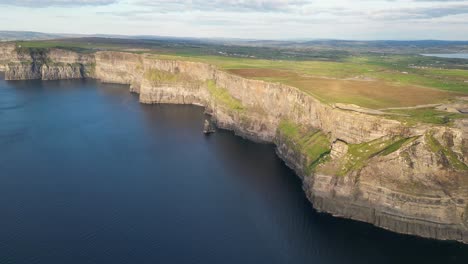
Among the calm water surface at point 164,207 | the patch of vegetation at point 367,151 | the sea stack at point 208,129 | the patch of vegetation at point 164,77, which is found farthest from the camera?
the patch of vegetation at point 164,77

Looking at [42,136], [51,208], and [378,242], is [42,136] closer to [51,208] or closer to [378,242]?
[51,208]

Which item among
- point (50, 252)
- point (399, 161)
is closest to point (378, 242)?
point (399, 161)

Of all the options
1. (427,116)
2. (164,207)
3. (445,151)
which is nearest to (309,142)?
(427,116)

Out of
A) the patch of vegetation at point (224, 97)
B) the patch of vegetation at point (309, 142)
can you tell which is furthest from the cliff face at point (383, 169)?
the patch of vegetation at point (224, 97)

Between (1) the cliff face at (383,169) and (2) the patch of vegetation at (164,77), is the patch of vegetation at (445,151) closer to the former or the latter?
(1) the cliff face at (383,169)

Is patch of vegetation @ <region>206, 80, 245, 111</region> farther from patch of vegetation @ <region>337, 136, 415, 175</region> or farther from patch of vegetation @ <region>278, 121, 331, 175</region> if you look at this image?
patch of vegetation @ <region>337, 136, 415, 175</region>

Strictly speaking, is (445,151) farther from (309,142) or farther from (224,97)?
(224,97)
